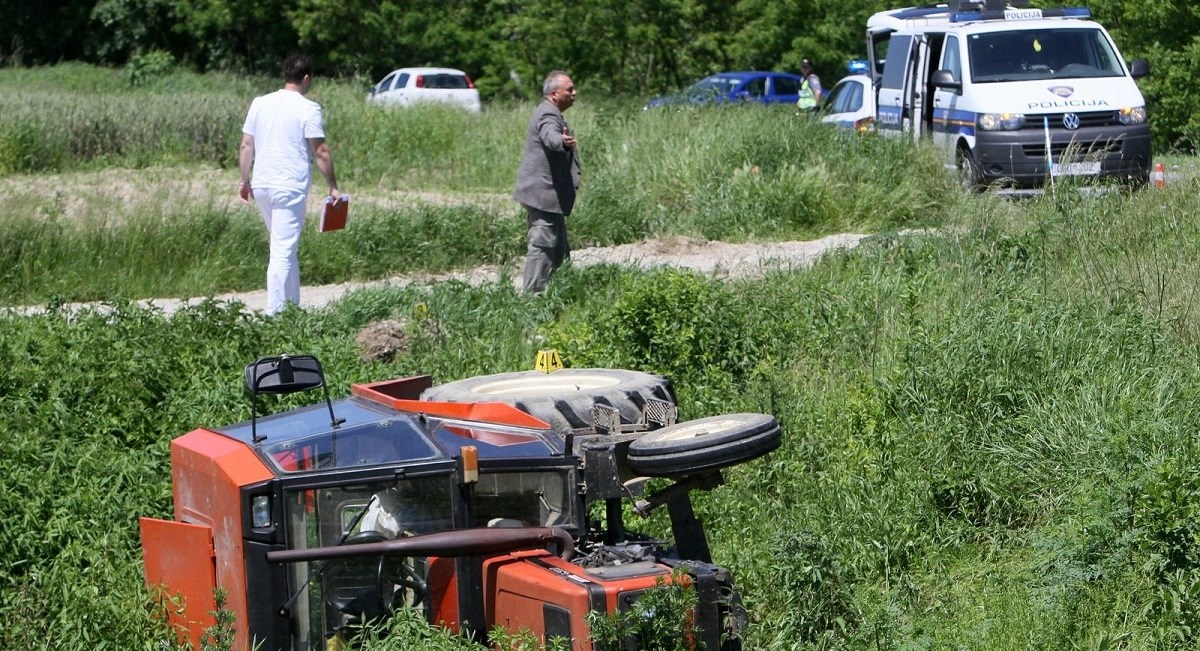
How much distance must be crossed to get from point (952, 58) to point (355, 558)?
1235cm

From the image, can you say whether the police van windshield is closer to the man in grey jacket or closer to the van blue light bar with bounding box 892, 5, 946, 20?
the van blue light bar with bounding box 892, 5, 946, 20

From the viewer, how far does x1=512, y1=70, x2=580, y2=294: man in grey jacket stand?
10328 mm

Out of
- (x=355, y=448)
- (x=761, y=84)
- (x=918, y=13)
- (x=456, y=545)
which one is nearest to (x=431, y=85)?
(x=761, y=84)

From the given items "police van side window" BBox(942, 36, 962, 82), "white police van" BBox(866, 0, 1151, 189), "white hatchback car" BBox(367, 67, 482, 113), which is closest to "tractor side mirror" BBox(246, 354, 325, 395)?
"white police van" BBox(866, 0, 1151, 189)

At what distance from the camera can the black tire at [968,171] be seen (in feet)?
46.4

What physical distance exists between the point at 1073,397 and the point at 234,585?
4.46 metres

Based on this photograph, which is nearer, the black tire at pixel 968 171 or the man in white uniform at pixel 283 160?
the man in white uniform at pixel 283 160

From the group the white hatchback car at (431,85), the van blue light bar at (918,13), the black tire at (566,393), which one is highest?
the van blue light bar at (918,13)

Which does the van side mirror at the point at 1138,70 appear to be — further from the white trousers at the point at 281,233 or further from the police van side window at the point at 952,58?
the white trousers at the point at 281,233

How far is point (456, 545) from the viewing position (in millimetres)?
4199

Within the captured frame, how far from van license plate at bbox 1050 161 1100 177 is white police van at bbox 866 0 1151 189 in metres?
0.01

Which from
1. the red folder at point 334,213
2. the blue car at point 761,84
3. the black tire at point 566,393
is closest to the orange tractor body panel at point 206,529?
the black tire at point 566,393

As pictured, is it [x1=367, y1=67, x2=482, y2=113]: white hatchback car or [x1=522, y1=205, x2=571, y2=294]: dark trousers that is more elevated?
[x1=522, y1=205, x2=571, y2=294]: dark trousers

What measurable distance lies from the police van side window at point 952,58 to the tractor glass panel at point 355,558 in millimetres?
11635
